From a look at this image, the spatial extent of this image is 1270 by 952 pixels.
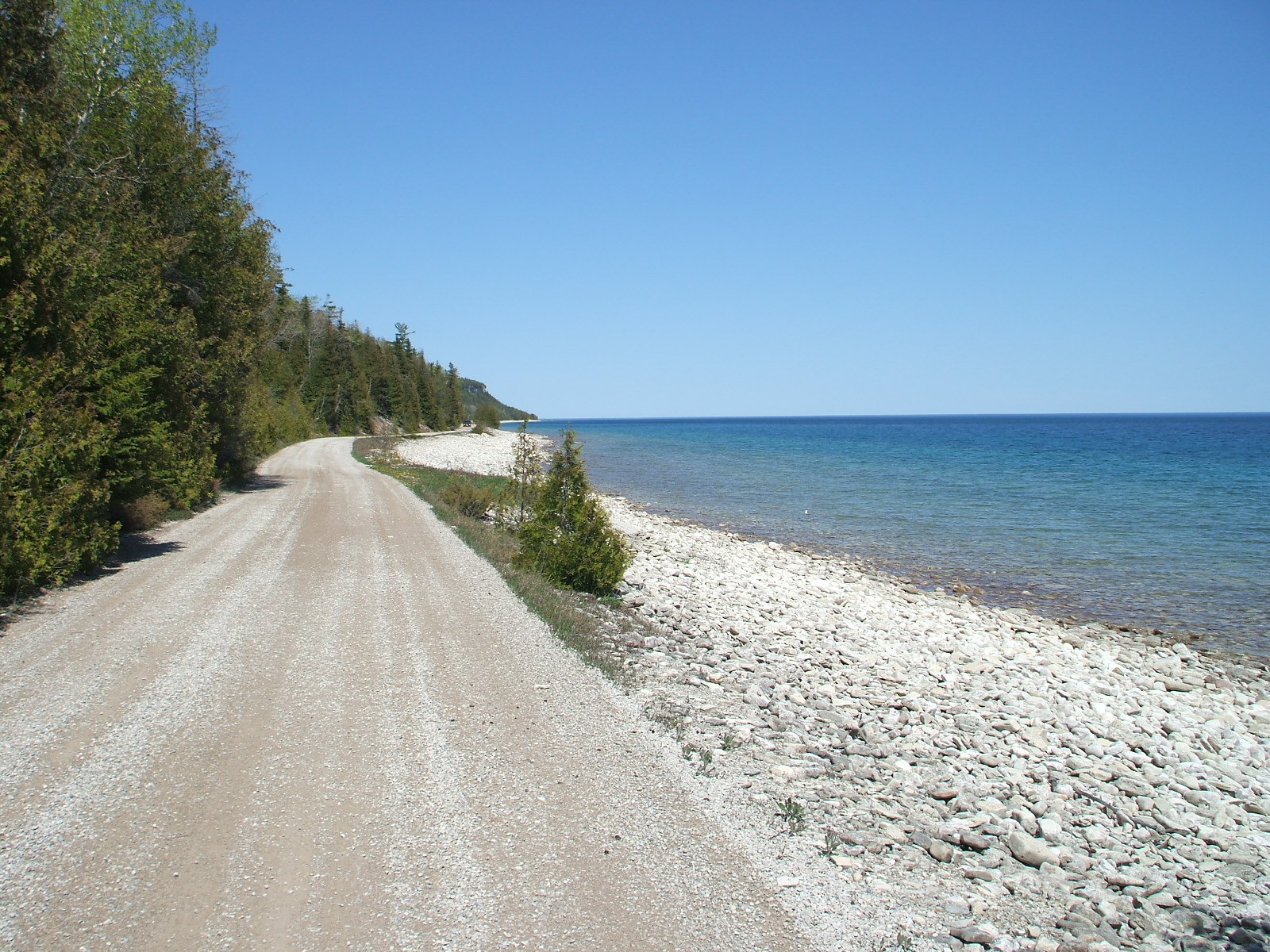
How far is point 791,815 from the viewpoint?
561 centimetres

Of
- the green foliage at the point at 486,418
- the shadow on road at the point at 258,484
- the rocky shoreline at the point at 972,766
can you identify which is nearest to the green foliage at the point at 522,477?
the rocky shoreline at the point at 972,766

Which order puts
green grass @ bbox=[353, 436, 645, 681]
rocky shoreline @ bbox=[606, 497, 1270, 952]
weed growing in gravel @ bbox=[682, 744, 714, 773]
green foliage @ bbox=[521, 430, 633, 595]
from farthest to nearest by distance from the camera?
green foliage @ bbox=[521, 430, 633, 595]
green grass @ bbox=[353, 436, 645, 681]
weed growing in gravel @ bbox=[682, 744, 714, 773]
rocky shoreline @ bbox=[606, 497, 1270, 952]

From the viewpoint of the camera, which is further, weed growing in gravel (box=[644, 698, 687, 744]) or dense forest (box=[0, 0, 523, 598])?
dense forest (box=[0, 0, 523, 598])

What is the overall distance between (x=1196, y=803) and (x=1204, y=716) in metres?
3.27

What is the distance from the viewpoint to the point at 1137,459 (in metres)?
63.2

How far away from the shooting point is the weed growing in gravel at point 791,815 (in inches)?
215

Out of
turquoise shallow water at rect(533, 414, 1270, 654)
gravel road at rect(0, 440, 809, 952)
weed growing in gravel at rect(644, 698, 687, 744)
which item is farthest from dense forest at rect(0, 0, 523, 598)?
turquoise shallow water at rect(533, 414, 1270, 654)

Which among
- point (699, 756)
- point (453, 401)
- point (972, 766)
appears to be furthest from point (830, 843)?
point (453, 401)

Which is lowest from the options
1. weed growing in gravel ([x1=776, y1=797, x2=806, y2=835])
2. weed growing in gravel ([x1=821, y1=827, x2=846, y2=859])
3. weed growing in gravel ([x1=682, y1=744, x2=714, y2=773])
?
weed growing in gravel ([x1=821, y1=827, x2=846, y2=859])

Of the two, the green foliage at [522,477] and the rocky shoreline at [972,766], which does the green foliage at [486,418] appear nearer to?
the green foliage at [522,477]

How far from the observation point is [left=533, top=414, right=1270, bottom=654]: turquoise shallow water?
1700 centimetres

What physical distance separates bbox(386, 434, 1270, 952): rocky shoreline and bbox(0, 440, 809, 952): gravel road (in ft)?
2.47

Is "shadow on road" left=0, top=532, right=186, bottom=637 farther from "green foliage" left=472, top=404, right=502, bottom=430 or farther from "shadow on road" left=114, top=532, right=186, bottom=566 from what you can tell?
"green foliage" left=472, top=404, right=502, bottom=430

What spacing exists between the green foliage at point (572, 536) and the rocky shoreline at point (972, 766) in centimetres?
85
